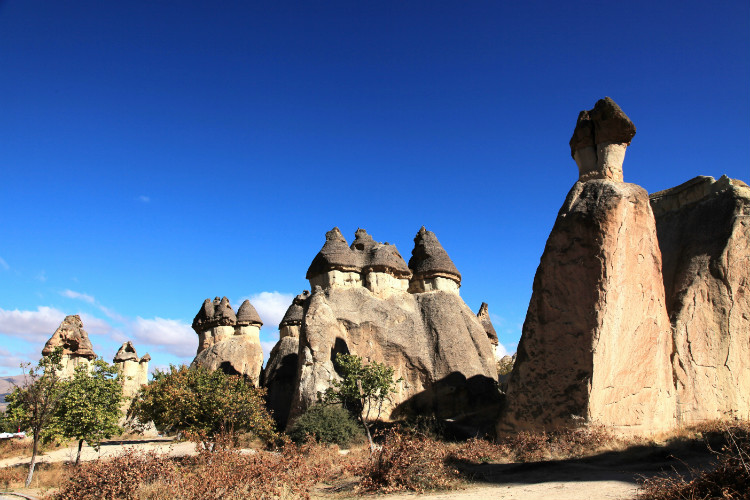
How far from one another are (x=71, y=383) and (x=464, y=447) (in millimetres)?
12550

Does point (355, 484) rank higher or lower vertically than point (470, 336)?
lower

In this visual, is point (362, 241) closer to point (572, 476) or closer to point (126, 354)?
point (572, 476)

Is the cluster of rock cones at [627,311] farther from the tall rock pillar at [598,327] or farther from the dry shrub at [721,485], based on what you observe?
the dry shrub at [721,485]

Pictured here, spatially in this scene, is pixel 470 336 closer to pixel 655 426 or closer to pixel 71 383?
pixel 655 426

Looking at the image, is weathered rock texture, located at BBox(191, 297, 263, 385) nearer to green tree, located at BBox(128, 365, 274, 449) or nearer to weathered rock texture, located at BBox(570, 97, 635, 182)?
green tree, located at BBox(128, 365, 274, 449)

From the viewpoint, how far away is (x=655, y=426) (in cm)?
1202

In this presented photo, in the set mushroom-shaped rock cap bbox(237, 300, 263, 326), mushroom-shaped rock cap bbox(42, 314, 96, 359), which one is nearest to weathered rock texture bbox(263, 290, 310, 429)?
mushroom-shaped rock cap bbox(237, 300, 263, 326)

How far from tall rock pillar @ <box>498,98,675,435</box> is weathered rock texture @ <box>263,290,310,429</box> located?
11.9 meters

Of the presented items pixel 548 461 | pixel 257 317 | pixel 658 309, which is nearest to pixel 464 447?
pixel 548 461

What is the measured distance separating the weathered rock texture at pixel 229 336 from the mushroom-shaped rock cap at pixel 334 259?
8.96 metres

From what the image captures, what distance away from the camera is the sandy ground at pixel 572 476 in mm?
7702

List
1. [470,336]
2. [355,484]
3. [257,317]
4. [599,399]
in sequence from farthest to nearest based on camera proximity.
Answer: [257,317]
[470,336]
[599,399]
[355,484]

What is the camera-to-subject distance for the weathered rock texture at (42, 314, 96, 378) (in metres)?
28.3

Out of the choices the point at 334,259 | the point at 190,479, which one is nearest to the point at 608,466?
the point at 190,479
